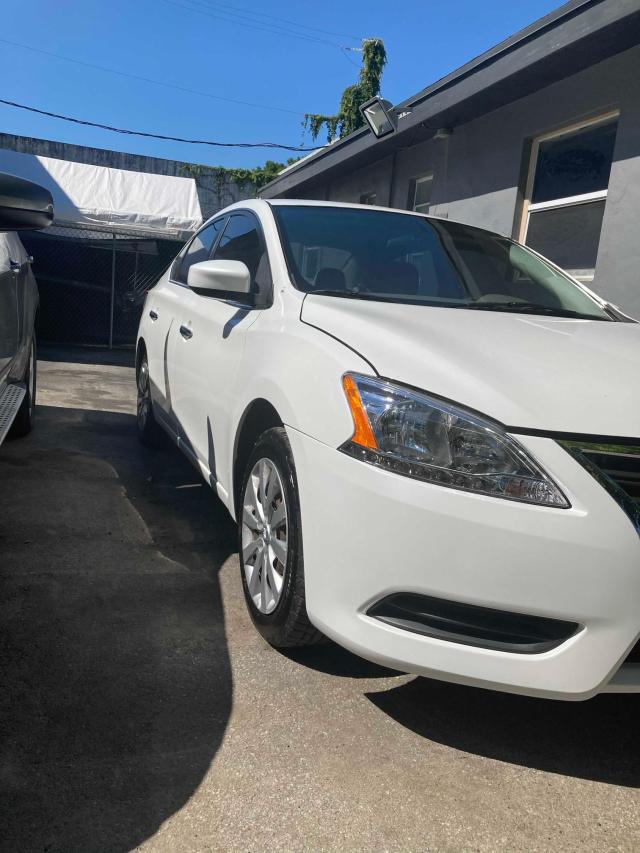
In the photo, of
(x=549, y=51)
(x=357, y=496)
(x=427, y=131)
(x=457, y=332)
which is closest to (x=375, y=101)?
(x=427, y=131)

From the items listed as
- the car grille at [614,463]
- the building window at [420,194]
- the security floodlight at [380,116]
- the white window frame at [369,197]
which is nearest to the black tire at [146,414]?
the car grille at [614,463]

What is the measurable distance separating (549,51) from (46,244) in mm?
8902

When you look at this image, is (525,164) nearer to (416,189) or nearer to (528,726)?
(416,189)

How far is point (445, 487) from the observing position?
1.80 m

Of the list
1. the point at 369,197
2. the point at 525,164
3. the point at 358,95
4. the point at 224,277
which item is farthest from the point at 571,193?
the point at 358,95

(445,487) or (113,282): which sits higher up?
(113,282)

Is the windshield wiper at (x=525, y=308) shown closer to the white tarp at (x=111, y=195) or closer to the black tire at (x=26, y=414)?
the black tire at (x=26, y=414)

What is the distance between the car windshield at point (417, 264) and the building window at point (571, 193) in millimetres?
3065

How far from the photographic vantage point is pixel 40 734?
196 centimetres

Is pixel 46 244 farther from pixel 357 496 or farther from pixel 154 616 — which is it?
pixel 357 496

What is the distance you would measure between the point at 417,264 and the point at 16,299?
7.20 ft

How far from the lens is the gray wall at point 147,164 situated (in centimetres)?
1719

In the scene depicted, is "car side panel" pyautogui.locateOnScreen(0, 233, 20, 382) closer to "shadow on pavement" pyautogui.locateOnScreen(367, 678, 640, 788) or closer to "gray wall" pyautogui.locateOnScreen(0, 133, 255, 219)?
"shadow on pavement" pyautogui.locateOnScreen(367, 678, 640, 788)

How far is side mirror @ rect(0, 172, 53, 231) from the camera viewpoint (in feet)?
6.13
